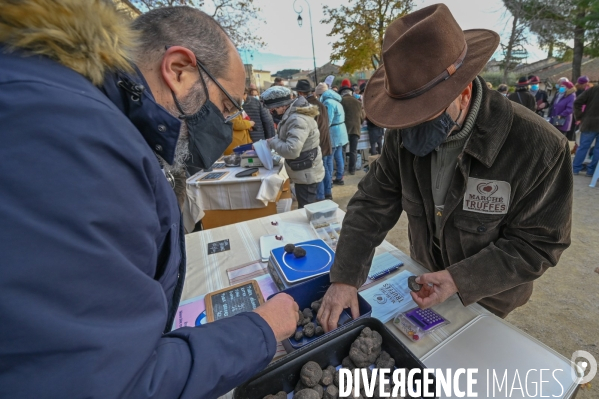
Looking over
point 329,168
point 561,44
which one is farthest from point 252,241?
point 561,44

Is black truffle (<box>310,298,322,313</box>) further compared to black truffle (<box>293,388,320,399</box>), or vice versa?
black truffle (<box>310,298,322,313</box>)

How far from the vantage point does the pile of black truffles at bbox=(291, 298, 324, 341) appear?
1.04m

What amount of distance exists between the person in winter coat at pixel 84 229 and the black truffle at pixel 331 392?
0.75ft

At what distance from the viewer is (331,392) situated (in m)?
0.81

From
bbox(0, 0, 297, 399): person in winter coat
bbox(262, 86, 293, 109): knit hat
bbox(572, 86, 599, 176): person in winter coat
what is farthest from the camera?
bbox(572, 86, 599, 176): person in winter coat

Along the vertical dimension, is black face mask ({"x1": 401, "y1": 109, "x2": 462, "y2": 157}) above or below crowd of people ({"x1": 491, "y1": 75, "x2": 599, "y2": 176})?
above

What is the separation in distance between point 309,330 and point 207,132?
33.3 inches

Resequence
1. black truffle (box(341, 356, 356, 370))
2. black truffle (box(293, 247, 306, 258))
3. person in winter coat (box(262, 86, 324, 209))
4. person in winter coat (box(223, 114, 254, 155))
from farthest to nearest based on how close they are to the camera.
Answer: person in winter coat (box(223, 114, 254, 155)) < person in winter coat (box(262, 86, 324, 209)) < black truffle (box(293, 247, 306, 258)) < black truffle (box(341, 356, 356, 370))

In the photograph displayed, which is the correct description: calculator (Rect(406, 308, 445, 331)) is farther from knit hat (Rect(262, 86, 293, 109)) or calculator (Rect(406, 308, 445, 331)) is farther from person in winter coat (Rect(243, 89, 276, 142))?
person in winter coat (Rect(243, 89, 276, 142))

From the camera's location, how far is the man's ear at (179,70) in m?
0.87

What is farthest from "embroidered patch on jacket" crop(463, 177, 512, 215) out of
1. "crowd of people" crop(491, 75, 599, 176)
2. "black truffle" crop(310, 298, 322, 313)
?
"crowd of people" crop(491, 75, 599, 176)

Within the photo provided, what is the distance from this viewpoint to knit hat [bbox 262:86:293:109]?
3.74 meters

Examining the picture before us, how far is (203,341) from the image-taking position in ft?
2.20

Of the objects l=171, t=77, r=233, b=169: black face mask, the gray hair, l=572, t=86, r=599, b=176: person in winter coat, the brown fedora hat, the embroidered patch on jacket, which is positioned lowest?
l=572, t=86, r=599, b=176: person in winter coat
